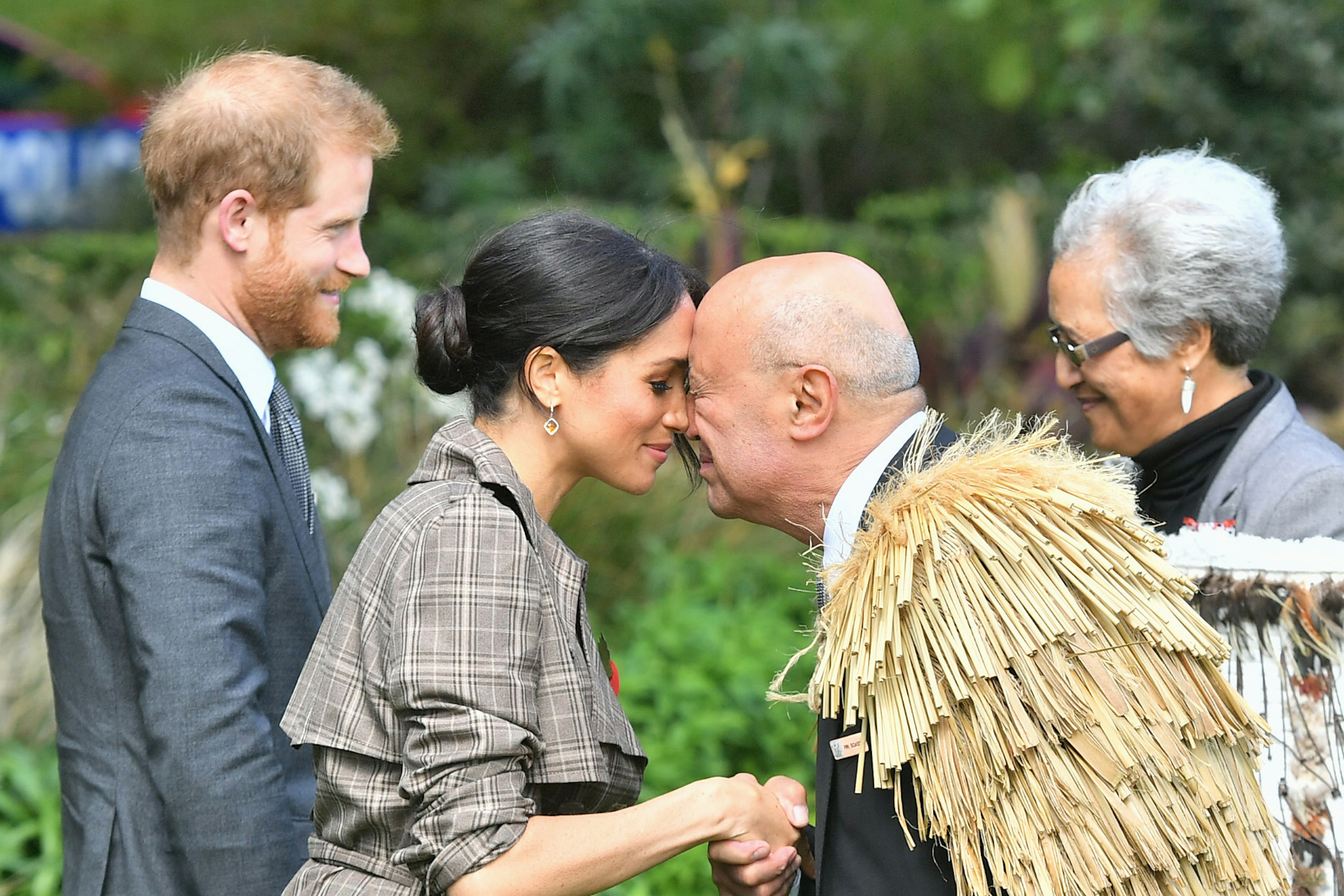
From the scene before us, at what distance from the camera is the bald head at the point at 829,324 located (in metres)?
2.04

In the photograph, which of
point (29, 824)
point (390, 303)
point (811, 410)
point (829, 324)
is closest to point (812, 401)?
point (811, 410)

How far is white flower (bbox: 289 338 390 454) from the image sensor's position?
5098mm

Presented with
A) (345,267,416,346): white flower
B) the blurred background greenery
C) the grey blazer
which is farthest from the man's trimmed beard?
(345,267,416,346): white flower

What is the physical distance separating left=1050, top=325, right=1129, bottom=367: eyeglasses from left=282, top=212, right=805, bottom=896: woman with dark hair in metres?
1.12

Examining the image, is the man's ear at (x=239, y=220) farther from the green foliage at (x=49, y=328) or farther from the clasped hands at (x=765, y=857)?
the green foliage at (x=49, y=328)

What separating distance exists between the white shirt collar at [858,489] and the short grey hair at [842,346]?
0.23ft

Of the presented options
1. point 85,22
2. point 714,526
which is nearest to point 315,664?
point 714,526

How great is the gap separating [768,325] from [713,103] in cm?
1032

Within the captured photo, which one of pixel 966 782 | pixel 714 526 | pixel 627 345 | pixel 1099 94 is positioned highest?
pixel 1099 94

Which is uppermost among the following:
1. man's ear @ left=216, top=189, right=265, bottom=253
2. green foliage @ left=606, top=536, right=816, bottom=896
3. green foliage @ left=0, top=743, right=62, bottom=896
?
man's ear @ left=216, top=189, right=265, bottom=253

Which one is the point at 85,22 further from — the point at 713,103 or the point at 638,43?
the point at 713,103

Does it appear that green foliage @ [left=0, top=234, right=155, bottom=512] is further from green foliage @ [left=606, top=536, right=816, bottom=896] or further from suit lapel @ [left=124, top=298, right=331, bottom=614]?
suit lapel @ [left=124, top=298, right=331, bottom=614]

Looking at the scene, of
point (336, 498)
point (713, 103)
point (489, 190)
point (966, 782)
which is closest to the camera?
point (966, 782)

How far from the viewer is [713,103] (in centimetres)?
1194
